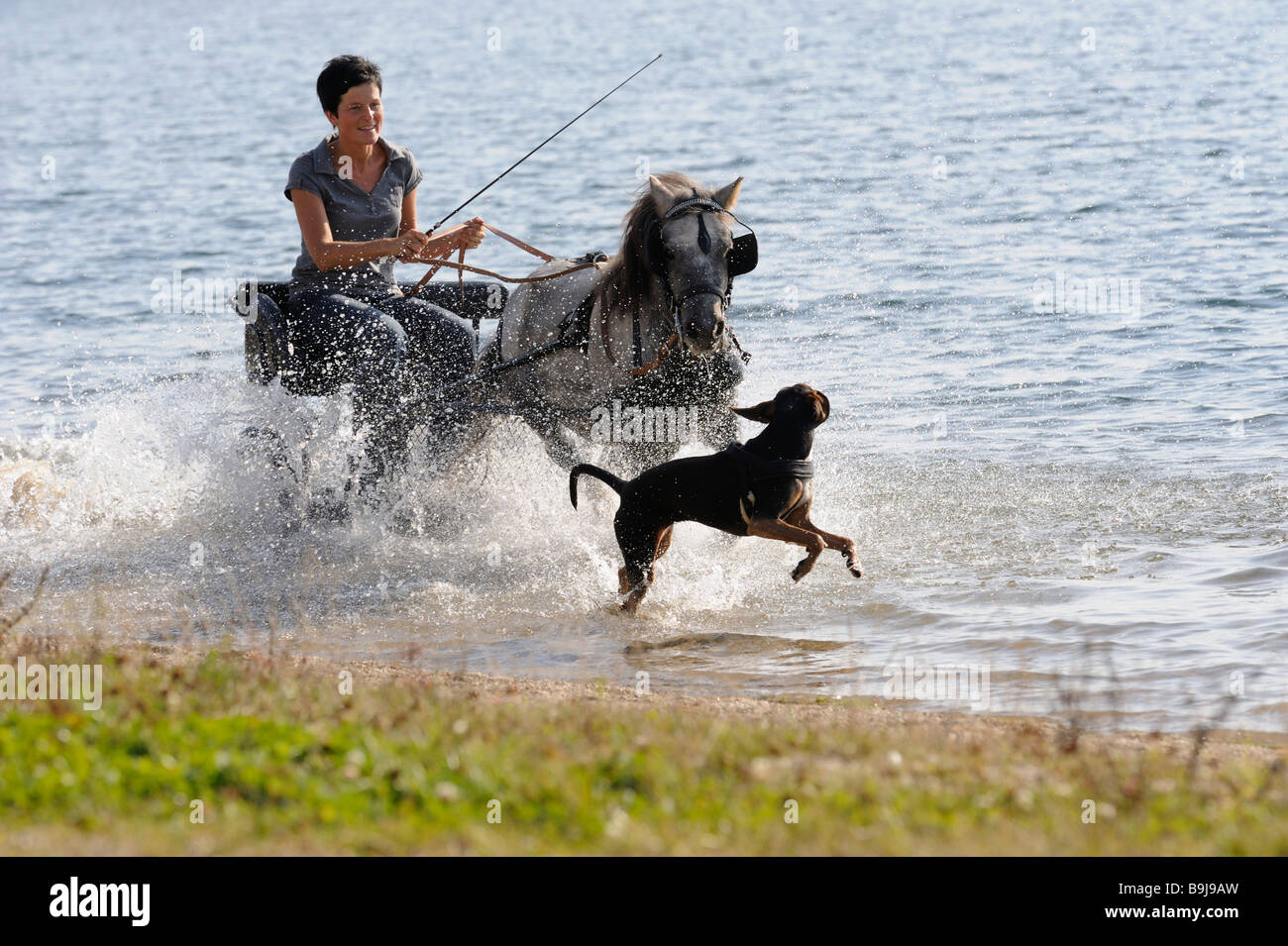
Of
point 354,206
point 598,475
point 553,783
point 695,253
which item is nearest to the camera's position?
point 553,783

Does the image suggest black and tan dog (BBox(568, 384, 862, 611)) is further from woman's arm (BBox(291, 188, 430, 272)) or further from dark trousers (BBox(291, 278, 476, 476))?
woman's arm (BBox(291, 188, 430, 272))

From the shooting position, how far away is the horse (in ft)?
22.9

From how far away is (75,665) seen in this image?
5.70 meters

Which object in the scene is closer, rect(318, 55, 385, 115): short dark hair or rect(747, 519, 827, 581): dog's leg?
rect(747, 519, 827, 581): dog's leg

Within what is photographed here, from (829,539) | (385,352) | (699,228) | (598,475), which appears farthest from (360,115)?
(829,539)

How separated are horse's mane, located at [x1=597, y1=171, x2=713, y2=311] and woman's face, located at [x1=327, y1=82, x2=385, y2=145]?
1.67m

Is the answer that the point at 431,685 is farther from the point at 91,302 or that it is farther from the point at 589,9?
the point at 589,9

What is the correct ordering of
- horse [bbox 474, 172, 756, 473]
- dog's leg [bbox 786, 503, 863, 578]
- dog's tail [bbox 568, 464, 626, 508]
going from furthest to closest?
dog's tail [bbox 568, 464, 626, 508]
dog's leg [bbox 786, 503, 863, 578]
horse [bbox 474, 172, 756, 473]

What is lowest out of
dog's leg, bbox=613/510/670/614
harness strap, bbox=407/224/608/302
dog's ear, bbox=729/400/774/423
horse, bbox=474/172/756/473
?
dog's leg, bbox=613/510/670/614

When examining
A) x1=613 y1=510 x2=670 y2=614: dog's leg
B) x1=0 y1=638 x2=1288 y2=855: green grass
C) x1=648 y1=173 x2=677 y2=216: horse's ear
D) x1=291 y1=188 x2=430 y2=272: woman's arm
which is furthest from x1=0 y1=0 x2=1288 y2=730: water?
x1=648 y1=173 x2=677 y2=216: horse's ear

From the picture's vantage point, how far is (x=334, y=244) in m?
8.20

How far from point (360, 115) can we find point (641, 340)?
83.5 inches

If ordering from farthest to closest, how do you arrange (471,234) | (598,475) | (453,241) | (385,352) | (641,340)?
(385,352)
(453,241)
(471,234)
(598,475)
(641,340)

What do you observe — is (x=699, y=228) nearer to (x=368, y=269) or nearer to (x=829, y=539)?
(x=829, y=539)
